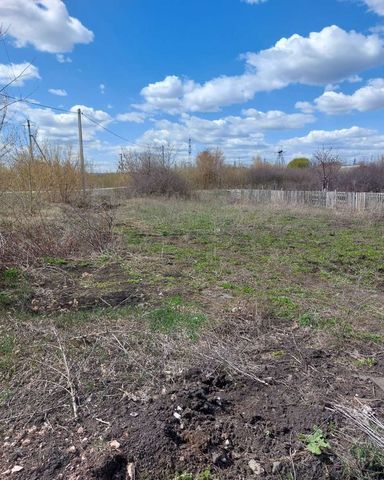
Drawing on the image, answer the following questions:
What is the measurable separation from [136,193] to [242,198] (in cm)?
728

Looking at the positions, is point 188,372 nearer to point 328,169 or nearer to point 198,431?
point 198,431

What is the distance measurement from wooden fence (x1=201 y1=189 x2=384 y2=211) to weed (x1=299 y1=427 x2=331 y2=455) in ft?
52.9

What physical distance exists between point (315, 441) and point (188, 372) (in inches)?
38.8

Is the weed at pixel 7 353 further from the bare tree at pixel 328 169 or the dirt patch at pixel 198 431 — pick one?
the bare tree at pixel 328 169

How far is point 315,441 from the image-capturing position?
6.57 feet

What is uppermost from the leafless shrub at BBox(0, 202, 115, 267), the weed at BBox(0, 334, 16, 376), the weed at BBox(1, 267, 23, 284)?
the leafless shrub at BBox(0, 202, 115, 267)

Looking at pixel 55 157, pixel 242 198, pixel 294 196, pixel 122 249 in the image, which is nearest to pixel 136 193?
pixel 242 198

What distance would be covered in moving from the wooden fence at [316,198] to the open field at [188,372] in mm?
12937

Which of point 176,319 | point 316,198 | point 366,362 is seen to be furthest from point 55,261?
point 316,198

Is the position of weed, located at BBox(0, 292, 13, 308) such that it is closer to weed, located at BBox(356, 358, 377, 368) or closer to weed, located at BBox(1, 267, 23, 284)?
weed, located at BBox(1, 267, 23, 284)

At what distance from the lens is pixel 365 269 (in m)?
6.45

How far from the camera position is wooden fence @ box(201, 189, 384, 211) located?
1761 centimetres

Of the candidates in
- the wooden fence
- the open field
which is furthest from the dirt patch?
the wooden fence

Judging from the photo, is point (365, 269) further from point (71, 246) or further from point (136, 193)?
point (136, 193)
